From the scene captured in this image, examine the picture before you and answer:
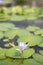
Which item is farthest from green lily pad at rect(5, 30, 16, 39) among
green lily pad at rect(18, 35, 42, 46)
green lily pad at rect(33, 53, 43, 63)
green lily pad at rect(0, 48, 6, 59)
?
green lily pad at rect(33, 53, 43, 63)

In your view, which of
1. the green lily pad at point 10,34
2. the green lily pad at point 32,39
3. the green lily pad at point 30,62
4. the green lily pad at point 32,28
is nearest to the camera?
the green lily pad at point 30,62

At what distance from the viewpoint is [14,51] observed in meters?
1.10

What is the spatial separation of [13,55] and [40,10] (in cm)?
133

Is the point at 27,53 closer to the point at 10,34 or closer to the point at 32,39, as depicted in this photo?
the point at 32,39

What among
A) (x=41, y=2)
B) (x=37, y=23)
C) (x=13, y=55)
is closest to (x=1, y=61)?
(x=13, y=55)

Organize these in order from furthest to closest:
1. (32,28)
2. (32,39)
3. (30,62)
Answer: (32,28) < (32,39) < (30,62)

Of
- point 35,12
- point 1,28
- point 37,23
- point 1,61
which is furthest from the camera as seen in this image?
point 35,12

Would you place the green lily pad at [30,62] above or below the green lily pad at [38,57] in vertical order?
below

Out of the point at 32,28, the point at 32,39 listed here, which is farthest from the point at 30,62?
the point at 32,28

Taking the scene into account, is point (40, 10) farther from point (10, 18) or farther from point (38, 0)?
point (38, 0)

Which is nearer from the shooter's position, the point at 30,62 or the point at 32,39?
the point at 30,62

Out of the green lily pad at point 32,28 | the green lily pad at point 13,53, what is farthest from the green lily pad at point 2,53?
the green lily pad at point 32,28

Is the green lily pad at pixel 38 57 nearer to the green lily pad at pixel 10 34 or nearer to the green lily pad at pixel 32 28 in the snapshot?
the green lily pad at pixel 10 34

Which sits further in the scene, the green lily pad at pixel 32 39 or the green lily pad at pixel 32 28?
the green lily pad at pixel 32 28
